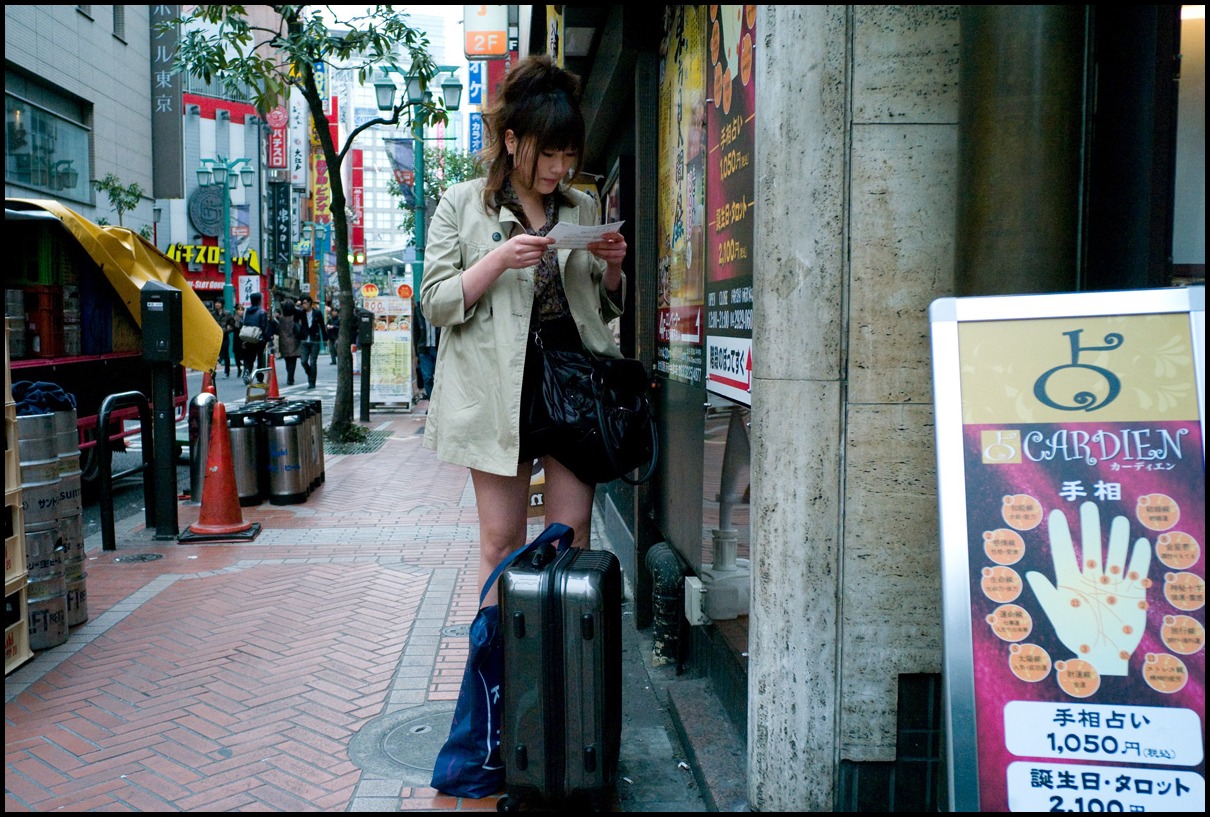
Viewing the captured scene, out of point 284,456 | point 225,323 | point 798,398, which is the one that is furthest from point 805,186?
point 225,323

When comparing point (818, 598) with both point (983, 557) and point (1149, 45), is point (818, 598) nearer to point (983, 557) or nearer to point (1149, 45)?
point (983, 557)

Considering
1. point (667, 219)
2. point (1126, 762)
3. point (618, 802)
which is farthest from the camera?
point (667, 219)

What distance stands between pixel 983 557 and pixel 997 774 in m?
0.40

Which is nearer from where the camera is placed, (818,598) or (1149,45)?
(1149,45)

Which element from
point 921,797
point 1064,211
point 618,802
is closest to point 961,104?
point 1064,211

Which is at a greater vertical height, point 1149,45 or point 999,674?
point 1149,45

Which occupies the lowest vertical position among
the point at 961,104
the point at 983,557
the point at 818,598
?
the point at 818,598

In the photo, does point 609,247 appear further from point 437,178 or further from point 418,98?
point 437,178

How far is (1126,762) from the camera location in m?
1.80

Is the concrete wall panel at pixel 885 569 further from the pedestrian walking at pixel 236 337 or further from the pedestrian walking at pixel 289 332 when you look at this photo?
the pedestrian walking at pixel 236 337

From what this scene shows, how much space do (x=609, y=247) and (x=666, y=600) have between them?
165cm

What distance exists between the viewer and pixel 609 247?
10.2ft

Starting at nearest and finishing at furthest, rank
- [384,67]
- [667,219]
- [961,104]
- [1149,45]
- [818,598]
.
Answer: [1149,45]
[961,104]
[818,598]
[667,219]
[384,67]

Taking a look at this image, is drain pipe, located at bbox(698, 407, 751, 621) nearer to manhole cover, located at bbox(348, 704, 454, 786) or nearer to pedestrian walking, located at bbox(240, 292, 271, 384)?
manhole cover, located at bbox(348, 704, 454, 786)
